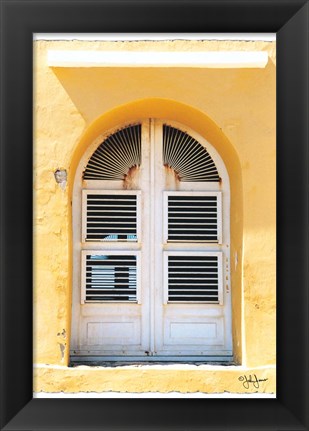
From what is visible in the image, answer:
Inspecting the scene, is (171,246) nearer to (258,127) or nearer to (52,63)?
(258,127)

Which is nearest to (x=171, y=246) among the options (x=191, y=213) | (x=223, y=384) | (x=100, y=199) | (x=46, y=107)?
(x=191, y=213)

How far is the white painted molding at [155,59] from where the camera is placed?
222 inches

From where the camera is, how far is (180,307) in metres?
6.16

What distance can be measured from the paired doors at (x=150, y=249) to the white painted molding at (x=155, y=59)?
78 centimetres

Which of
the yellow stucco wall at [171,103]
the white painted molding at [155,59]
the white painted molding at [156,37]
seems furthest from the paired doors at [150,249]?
the white painted molding at [156,37]

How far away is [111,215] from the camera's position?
6168mm

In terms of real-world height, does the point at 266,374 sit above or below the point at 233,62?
below

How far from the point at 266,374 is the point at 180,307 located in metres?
1.13

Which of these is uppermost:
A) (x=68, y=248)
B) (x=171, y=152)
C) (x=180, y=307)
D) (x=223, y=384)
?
(x=171, y=152)

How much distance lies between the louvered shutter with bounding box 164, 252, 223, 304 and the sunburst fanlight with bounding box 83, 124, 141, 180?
1.02 metres

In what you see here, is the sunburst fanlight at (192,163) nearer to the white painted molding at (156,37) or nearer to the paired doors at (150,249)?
the paired doors at (150,249)
